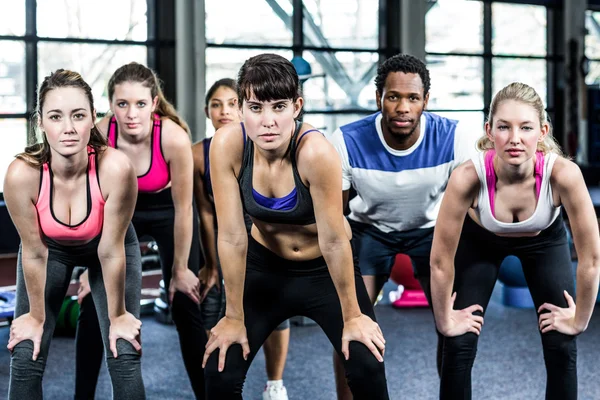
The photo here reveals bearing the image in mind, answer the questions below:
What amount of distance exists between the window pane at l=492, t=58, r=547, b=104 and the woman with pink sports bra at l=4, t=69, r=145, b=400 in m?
7.19

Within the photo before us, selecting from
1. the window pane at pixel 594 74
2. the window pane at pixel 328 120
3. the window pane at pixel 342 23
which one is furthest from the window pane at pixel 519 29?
the window pane at pixel 328 120

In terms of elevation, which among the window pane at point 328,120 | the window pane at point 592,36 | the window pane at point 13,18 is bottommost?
the window pane at point 328,120

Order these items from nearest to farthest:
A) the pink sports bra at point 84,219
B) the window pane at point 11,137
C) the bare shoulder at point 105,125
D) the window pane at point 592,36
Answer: the pink sports bra at point 84,219 < the bare shoulder at point 105,125 < the window pane at point 11,137 < the window pane at point 592,36

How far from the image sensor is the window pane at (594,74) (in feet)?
33.1

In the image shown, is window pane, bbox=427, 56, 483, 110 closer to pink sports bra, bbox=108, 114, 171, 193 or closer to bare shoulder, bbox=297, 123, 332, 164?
pink sports bra, bbox=108, 114, 171, 193

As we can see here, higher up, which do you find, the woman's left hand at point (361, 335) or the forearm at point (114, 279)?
the forearm at point (114, 279)

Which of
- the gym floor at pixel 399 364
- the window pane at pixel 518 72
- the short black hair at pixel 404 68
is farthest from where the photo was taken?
the window pane at pixel 518 72

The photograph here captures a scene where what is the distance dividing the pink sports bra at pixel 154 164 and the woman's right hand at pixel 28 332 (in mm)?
773

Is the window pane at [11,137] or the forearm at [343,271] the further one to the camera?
the window pane at [11,137]

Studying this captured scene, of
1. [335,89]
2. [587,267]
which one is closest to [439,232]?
[587,267]

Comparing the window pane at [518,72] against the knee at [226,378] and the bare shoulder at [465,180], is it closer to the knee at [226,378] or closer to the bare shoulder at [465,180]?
the bare shoulder at [465,180]

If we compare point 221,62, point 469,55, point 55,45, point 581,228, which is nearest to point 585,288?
point 581,228

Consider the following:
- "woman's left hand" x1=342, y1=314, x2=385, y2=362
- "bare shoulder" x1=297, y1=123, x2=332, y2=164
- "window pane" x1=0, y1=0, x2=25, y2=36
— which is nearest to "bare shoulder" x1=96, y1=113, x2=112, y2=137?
"bare shoulder" x1=297, y1=123, x2=332, y2=164

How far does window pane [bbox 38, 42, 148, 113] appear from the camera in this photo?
21.9 feet
